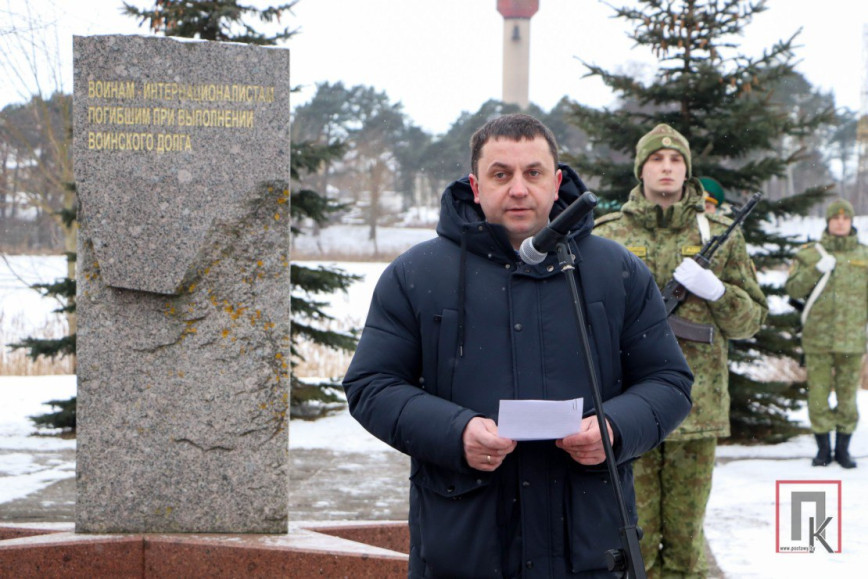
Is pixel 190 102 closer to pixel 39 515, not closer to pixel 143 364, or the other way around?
pixel 143 364

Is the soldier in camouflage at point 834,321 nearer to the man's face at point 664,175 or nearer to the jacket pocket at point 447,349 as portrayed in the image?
the man's face at point 664,175

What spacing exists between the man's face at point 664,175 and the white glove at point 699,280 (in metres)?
0.39

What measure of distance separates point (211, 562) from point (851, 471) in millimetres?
5288

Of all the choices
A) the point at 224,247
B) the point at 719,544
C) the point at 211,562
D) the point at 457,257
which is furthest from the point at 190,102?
the point at 719,544

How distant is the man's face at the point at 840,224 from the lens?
26.7 feet

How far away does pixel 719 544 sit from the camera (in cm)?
558

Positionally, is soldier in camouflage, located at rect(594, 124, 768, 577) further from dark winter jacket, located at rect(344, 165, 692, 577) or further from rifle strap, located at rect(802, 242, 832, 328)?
rifle strap, located at rect(802, 242, 832, 328)

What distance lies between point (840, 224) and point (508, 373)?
6.60 meters

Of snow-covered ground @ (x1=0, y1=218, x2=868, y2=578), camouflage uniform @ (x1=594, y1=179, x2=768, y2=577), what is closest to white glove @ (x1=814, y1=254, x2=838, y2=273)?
snow-covered ground @ (x1=0, y1=218, x2=868, y2=578)

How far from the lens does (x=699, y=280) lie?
14.2 feet

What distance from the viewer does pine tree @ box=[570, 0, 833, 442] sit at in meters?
8.64

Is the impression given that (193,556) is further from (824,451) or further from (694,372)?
(824,451)

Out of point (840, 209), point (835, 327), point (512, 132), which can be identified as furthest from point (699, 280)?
point (840, 209)

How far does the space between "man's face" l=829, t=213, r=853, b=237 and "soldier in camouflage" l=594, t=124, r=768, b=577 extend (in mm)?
3921
